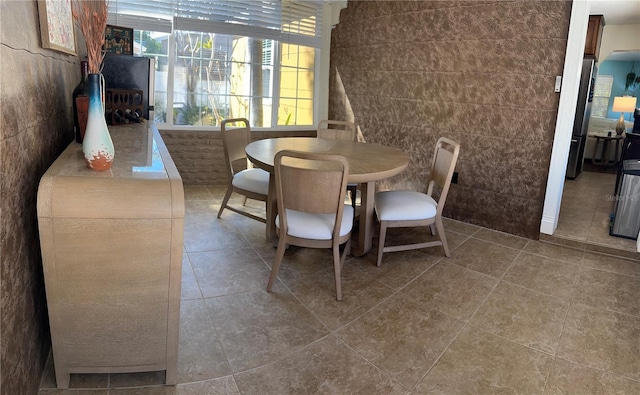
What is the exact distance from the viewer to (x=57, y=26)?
1807mm

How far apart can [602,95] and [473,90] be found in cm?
614

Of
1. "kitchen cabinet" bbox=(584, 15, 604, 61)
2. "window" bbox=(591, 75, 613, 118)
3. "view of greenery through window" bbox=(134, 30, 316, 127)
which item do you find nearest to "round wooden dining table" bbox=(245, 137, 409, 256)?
"view of greenery through window" bbox=(134, 30, 316, 127)

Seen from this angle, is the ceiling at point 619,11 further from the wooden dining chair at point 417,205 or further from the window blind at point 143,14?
the window blind at point 143,14

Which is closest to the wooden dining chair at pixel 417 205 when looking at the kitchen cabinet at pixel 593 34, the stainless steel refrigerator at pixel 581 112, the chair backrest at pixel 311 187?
the chair backrest at pixel 311 187

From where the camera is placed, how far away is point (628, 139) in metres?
5.23

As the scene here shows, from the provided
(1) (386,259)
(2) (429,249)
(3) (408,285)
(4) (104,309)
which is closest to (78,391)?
(4) (104,309)

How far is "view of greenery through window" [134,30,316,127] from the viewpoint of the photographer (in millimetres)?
4477

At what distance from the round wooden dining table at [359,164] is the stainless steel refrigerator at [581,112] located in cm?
346

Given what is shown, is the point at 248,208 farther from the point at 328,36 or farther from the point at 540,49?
the point at 540,49

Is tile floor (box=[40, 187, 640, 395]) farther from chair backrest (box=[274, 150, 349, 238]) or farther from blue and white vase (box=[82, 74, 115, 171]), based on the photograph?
blue and white vase (box=[82, 74, 115, 171])

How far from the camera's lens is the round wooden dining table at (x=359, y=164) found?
2643 mm

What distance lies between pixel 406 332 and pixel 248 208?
2278 millimetres

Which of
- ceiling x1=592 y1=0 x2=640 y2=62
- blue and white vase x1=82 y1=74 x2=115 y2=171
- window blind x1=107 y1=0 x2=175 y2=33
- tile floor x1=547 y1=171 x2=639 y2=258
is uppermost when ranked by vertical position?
ceiling x1=592 y1=0 x2=640 y2=62

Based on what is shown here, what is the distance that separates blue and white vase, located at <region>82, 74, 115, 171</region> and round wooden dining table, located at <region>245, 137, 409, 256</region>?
1169 mm
